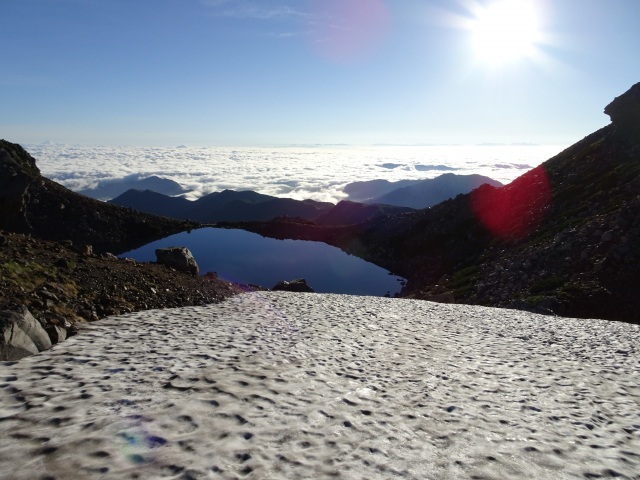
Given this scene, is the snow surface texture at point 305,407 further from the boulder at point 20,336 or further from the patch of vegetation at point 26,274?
the patch of vegetation at point 26,274

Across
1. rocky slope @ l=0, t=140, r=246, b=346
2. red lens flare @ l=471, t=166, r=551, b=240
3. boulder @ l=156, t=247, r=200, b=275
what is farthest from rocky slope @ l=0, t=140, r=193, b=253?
red lens flare @ l=471, t=166, r=551, b=240

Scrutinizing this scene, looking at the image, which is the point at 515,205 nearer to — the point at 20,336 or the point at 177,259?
the point at 177,259

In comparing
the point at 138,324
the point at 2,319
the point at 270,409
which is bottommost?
the point at 138,324

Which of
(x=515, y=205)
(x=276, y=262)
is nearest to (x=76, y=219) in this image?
(x=276, y=262)

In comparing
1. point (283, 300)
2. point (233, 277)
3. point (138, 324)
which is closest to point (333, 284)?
point (233, 277)

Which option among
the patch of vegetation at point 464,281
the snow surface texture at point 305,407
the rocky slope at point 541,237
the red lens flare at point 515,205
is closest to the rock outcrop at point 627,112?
the rocky slope at point 541,237

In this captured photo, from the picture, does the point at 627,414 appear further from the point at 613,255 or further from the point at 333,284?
the point at 333,284
